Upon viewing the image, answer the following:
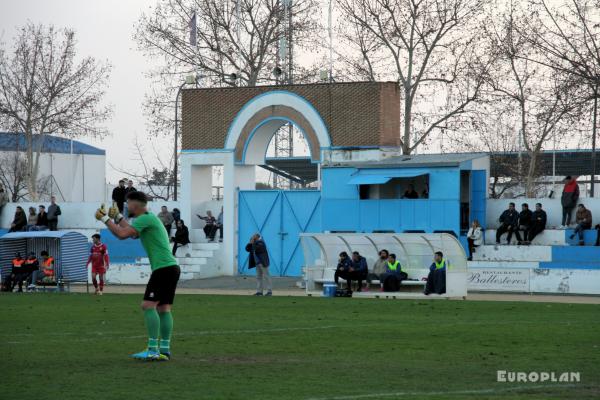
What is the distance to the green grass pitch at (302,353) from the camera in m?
11.0

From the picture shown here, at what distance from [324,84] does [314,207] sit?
4.75 m

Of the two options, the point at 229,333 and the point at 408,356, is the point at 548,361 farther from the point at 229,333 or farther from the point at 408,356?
the point at 229,333

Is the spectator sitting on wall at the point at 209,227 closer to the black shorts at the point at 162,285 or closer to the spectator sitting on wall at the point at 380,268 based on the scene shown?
the spectator sitting on wall at the point at 380,268

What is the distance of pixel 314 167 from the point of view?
204 feet

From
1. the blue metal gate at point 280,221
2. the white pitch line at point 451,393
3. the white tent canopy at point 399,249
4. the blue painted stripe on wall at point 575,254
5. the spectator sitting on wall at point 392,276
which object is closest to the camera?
the white pitch line at point 451,393

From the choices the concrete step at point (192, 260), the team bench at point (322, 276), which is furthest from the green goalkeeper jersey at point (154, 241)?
the concrete step at point (192, 260)

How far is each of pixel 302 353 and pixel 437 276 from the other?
1704 cm

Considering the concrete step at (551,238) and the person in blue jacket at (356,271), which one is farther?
the concrete step at (551,238)

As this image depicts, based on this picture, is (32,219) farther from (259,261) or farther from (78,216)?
(259,261)

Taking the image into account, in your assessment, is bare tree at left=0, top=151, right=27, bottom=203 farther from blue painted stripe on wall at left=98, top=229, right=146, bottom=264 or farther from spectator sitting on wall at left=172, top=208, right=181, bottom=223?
spectator sitting on wall at left=172, top=208, right=181, bottom=223

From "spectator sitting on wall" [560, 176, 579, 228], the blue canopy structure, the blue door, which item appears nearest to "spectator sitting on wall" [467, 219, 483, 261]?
the blue door

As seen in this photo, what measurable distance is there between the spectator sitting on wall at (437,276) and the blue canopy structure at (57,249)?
12.2 meters

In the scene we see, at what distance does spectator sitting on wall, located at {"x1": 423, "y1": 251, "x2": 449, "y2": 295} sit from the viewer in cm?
3108

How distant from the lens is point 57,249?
3766 centimetres
